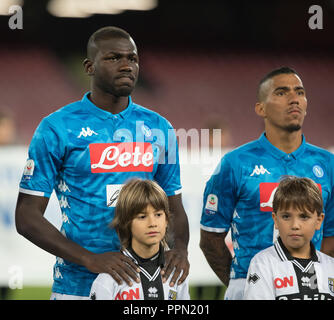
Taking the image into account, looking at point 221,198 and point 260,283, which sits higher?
point 221,198

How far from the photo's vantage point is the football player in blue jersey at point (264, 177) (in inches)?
104

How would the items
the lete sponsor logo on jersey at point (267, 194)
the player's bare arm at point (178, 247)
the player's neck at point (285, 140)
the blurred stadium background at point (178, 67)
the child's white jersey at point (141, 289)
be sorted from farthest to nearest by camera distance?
the blurred stadium background at point (178, 67), the player's neck at point (285, 140), the lete sponsor logo on jersey at point (267, 194), the player's bare arm at point (178, 247), the child's white jersey at point (141, 289)

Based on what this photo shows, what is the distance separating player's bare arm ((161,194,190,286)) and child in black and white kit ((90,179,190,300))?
0.03m

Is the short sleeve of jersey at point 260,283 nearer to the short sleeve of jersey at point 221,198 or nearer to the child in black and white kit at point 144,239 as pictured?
the child in black and white kit at point 144,239

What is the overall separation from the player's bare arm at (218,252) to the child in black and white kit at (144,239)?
59cm

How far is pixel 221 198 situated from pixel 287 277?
59 centimetres

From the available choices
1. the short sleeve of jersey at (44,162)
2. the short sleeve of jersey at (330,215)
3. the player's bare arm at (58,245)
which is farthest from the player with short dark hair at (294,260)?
the short sleeve of jersey at (44,162)

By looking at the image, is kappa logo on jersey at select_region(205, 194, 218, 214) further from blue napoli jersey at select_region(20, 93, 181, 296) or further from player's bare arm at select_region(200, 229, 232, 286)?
blue napoli jersey at select_region(20, 93, 181, 296)

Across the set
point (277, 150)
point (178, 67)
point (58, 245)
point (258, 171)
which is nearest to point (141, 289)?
point (58, 245)

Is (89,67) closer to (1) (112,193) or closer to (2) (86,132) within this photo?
(2) (86,132)

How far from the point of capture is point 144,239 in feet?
7.18

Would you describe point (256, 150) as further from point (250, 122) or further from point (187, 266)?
point (250, 122)

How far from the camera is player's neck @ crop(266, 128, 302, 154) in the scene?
274cm
